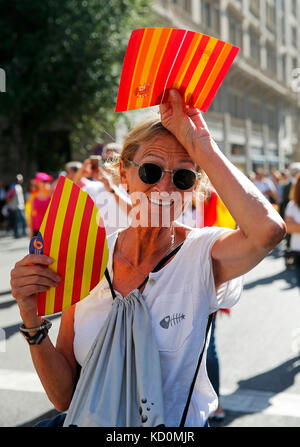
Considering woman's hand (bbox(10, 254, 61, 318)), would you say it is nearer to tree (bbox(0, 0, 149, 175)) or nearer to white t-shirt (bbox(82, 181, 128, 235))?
white t-shirt (bbox(82, 181, 128, 235))

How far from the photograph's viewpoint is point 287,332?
568 cm

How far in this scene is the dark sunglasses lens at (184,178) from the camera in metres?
1.61

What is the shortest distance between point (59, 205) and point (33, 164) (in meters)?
22.6

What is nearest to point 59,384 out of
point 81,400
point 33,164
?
point 81,400

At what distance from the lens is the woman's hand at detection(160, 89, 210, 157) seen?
1533 mm

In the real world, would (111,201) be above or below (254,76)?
below

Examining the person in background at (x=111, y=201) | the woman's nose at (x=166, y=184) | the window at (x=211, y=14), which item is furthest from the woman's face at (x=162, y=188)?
the window at (x=211, y=14)

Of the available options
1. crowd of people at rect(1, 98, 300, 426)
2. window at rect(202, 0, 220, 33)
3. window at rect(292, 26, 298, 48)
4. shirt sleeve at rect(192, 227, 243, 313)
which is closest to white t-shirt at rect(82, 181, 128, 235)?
crowd of people at rect(1, 98, 300, 426)

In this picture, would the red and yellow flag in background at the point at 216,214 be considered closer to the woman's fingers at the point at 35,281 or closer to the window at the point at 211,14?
the woman's fingers at the point at 35,281

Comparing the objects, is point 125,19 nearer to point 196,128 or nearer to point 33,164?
point 33,164

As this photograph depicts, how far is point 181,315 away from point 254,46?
38.5 m

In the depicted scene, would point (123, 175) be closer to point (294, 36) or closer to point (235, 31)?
point (235, 31)

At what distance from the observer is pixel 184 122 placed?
5.09 feet

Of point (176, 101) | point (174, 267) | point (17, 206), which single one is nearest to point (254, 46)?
point (17, 206)
